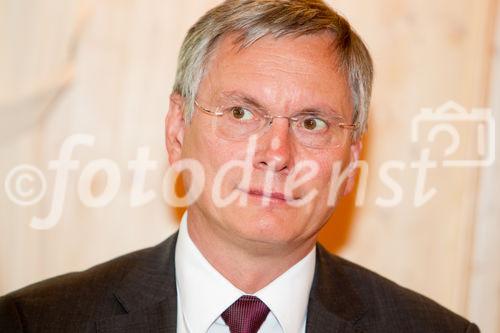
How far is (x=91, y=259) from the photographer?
9.70ft

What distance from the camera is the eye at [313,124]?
2.30 m

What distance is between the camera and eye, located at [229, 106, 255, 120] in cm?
228

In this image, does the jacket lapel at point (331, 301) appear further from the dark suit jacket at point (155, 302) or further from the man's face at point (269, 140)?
the man's face at point (269, 140)

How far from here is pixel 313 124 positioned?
232 cm

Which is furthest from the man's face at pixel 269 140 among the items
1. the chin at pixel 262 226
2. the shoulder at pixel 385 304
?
the shoulder at pixel 385 304

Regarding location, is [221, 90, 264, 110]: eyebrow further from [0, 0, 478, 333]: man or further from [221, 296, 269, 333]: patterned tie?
[221, 296, 269, 333]: patterned tie

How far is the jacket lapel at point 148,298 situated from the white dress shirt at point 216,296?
44mm

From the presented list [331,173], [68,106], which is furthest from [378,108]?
[68,106]

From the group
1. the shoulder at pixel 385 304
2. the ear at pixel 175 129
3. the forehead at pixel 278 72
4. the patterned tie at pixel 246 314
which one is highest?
the forehead at pixel 278 72

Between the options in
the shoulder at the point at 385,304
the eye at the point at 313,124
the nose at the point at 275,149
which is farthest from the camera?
the shoulder at the point at 385,304

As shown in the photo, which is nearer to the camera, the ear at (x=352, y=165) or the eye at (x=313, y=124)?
the eye at (x=313, y=124)

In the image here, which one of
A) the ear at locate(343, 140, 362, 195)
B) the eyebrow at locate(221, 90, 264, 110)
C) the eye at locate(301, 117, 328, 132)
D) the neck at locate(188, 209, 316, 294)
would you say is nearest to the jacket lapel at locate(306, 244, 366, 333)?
the neck at locate(188, 209, 316, 294)

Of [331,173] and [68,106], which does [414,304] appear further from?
[68,106]

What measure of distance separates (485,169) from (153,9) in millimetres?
1405
